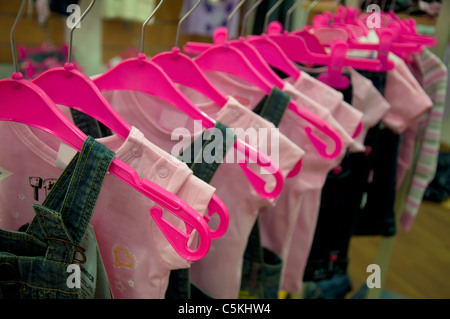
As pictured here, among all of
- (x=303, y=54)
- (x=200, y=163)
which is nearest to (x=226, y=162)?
(x=200, y=163)

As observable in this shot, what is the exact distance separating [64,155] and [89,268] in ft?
0.49

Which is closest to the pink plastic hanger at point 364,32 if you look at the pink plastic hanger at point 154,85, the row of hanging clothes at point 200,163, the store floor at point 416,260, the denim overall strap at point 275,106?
the row of hanging clothes at point 200,163

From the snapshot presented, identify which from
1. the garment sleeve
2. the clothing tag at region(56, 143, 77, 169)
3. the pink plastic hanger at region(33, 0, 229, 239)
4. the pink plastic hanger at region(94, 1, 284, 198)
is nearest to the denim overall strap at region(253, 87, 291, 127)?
the pink plastic hanger at region(94, 1, 284, 198)

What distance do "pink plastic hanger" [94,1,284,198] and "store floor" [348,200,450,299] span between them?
137 cm

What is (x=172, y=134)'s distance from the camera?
2.15 feet

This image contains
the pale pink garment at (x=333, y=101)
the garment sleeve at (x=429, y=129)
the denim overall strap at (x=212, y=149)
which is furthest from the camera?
the garment sleeve at (x=429, y=129)

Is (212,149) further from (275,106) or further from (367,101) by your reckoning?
(367,101)

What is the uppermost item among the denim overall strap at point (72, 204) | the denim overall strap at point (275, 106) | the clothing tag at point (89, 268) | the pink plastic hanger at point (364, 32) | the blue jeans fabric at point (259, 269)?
the pink plastic hanger at point (364, 32)

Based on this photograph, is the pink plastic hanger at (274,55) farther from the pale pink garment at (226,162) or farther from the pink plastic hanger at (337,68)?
the pale pink garment at (226,162)

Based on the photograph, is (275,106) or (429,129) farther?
(429,129)

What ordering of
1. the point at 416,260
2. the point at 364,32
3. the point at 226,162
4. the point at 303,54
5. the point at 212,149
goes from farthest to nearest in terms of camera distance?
the point at 416,260, the point at 364,32, the point at 303,54, the point at 226,162, the point at 212,149

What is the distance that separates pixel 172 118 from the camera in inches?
27.5

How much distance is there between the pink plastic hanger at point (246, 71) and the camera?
0.69m

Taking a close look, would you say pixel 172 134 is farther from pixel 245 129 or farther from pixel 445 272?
pixel 445 272
